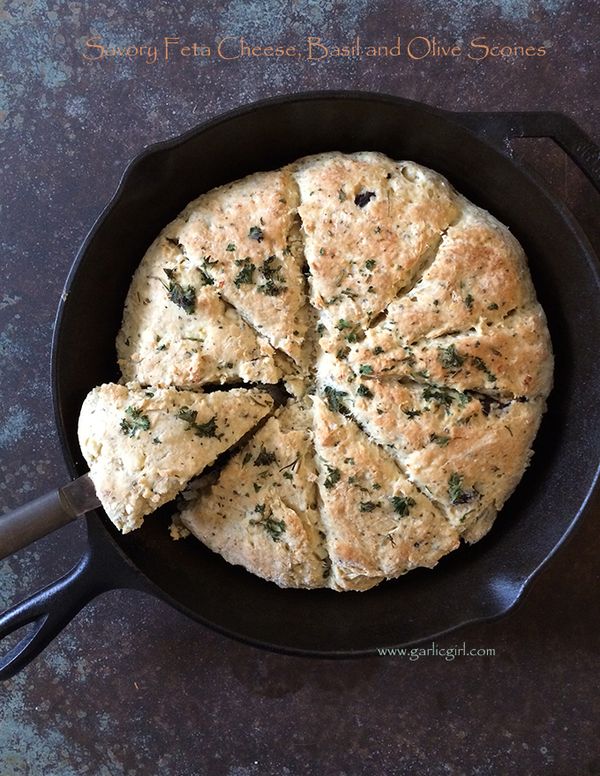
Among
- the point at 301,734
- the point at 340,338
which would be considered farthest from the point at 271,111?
the point at 301,734

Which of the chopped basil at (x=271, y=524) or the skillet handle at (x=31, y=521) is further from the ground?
the skillet handle at (x=31, y=521)

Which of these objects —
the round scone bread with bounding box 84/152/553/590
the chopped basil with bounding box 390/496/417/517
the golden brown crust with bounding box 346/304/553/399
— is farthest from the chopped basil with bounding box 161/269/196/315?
the chopped basil with bounding box 390/496/417/517

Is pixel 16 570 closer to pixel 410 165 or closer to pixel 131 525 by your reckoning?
pixel 131 525

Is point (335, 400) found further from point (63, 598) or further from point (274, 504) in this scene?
point (63, 598)

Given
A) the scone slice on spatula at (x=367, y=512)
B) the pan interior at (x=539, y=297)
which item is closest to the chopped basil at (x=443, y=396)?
the scone slice on spatula at (x=367, y=512)

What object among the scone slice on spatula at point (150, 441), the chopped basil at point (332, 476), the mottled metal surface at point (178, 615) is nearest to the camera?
the scone slice on spatula at point (150, 441)

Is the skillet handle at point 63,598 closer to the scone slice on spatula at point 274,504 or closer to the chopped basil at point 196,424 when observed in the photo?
the scone slice on spatula at point 274,504

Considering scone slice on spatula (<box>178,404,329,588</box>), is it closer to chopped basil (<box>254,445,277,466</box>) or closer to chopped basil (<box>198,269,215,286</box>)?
chopped basil (<box>254,445,277,466</box>)
